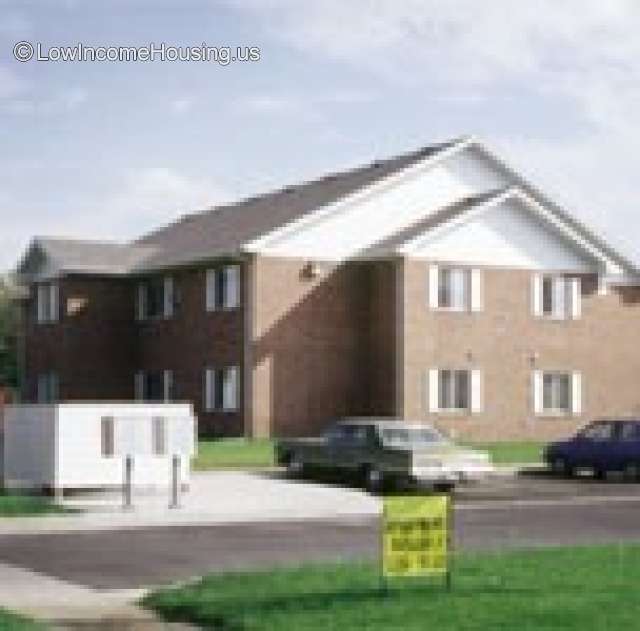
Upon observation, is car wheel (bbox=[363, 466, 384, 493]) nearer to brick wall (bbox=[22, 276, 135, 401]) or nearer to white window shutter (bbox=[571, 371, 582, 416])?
white window shutter (bbox=[571, 371, 582, 416])

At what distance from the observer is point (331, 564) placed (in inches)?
635

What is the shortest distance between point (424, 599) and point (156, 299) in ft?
115

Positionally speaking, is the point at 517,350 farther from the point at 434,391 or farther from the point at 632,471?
the point at 632,471

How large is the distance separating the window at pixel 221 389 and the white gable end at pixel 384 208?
3.80 meters

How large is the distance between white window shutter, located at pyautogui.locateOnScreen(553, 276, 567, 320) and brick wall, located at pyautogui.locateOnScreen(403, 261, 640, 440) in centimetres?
43

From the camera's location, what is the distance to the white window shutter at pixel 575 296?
46.2 metres

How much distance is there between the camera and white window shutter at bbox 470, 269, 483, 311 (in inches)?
1731

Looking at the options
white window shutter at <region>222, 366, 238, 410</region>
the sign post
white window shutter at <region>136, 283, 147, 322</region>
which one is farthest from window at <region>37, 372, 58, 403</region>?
the sign post

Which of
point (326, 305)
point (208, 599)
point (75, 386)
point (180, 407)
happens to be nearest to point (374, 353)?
point (326, 305)

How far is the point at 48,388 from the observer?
166 ft

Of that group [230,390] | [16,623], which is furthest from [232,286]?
[16,623]

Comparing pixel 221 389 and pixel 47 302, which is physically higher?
pixel 47 302

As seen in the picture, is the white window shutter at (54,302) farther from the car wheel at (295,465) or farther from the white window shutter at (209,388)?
the car wheel at (295,465)

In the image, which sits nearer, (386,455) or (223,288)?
(386,455)
